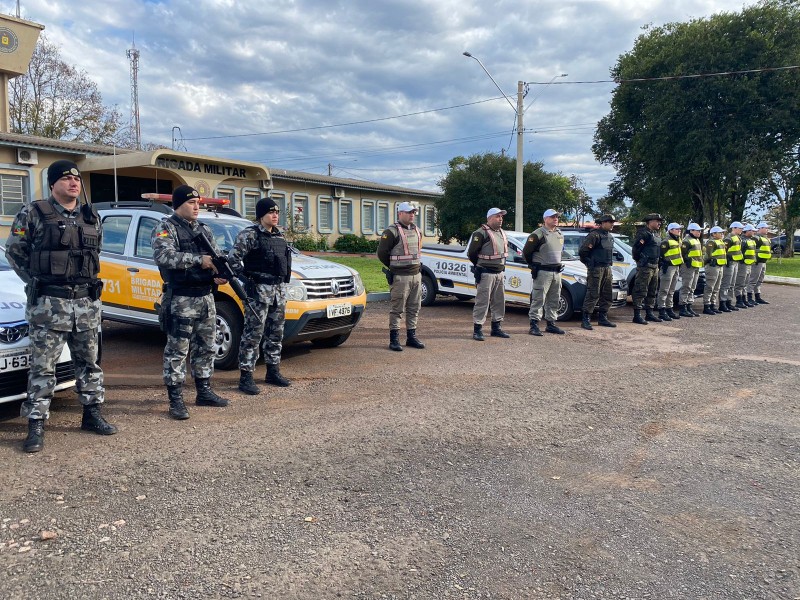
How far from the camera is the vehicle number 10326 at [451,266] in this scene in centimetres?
1193

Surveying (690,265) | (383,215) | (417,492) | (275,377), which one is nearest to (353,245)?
(383,215)

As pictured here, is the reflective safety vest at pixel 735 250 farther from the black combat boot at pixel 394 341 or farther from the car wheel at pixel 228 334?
the car wheel at pixel 228 334

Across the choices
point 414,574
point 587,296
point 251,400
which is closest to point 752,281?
point 587,296

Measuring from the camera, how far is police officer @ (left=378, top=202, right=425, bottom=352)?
8.23m

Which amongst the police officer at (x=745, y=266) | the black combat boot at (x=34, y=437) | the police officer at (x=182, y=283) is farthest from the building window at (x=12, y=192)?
the police officer at (x=745, y=266)

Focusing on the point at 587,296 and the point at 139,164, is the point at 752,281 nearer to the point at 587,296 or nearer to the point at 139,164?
the point at 587,296

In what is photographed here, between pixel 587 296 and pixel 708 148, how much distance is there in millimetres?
17805

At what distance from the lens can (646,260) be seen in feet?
36.8

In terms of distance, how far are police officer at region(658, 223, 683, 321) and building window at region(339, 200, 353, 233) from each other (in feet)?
71.6

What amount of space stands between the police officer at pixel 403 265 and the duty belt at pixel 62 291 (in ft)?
14.0

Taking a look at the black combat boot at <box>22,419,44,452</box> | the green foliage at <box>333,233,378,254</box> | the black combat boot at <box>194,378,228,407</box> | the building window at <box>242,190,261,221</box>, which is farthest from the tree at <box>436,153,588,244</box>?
the black combat boot at <box>22,419,44,452</box>

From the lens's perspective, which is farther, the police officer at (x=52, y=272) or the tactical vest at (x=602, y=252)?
the tactical vest at (x=602, y=252)

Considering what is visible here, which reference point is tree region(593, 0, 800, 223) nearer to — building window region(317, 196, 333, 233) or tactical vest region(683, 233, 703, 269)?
tactical vest region(683, 233, 703, 269)

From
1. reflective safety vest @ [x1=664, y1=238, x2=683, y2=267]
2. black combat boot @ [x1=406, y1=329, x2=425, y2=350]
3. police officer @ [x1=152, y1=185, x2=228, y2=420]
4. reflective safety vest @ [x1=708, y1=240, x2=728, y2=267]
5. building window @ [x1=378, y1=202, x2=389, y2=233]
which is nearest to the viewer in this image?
police officer @ [x1=152, y1=185, x2=228, y2=420]
